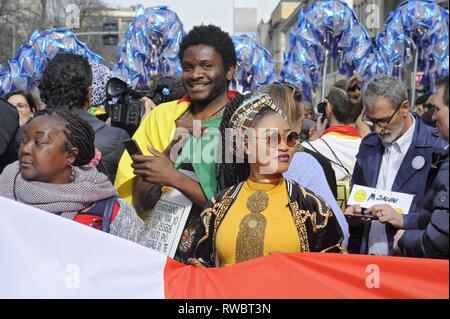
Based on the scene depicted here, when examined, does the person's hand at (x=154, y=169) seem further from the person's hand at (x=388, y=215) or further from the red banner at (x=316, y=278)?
the person's hand at (x=388, y=215)

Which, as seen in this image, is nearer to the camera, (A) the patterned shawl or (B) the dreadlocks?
(A) the patterned shawl

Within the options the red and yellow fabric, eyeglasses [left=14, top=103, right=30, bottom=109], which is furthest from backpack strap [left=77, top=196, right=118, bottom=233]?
eyeglasses [left=14, top=103, right=30, bottom=109]

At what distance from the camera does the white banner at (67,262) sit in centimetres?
273

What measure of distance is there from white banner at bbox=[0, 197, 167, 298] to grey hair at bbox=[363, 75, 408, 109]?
67.1 inches

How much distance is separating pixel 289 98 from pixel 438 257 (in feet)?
3.55

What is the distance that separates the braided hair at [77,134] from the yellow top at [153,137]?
0.30 meters

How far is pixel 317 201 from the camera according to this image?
292 cm

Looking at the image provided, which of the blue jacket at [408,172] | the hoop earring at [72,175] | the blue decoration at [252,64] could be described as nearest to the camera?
the hoop earring at [72,175]

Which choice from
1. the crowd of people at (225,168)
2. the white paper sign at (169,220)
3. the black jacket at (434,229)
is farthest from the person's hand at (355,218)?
the white paper sign at (169,220)

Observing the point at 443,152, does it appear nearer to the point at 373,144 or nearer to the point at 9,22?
the point at 373,144

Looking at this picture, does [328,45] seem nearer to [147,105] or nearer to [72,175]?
[147,105]

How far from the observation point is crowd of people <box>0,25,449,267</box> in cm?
291

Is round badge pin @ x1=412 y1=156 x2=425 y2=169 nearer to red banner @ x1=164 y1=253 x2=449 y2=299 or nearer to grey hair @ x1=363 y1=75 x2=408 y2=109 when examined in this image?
grey hair @ x1=363 y1=75 x2=408 y2=109
